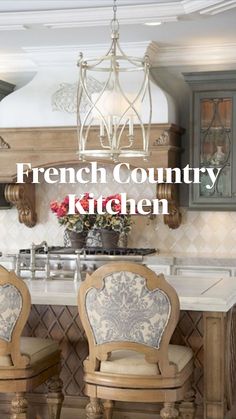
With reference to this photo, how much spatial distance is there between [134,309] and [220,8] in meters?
2.44

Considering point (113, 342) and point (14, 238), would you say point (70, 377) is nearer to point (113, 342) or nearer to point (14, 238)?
point (113, 342)

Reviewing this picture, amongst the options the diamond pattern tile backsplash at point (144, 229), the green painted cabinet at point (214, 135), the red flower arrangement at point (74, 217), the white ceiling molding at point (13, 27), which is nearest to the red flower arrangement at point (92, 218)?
the red flower arrangement at point (74, 217)

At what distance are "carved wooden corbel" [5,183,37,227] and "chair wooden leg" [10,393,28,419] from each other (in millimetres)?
3151

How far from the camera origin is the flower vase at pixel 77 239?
634cm

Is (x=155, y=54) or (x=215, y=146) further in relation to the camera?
(x=155, y=54)

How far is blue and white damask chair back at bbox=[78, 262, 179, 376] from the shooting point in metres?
3.33

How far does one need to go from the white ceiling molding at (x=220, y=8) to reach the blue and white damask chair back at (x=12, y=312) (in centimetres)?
238

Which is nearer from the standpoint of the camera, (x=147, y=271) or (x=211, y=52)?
(x=147, y=271)

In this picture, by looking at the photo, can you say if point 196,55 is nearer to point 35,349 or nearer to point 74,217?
point 74,217

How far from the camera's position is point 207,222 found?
6.47m

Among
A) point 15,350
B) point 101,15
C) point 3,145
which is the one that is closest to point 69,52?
point 3,145

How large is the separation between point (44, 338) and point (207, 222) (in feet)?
8.80

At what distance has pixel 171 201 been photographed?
21.0ft

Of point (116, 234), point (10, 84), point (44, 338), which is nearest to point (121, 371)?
point (44, 338)
